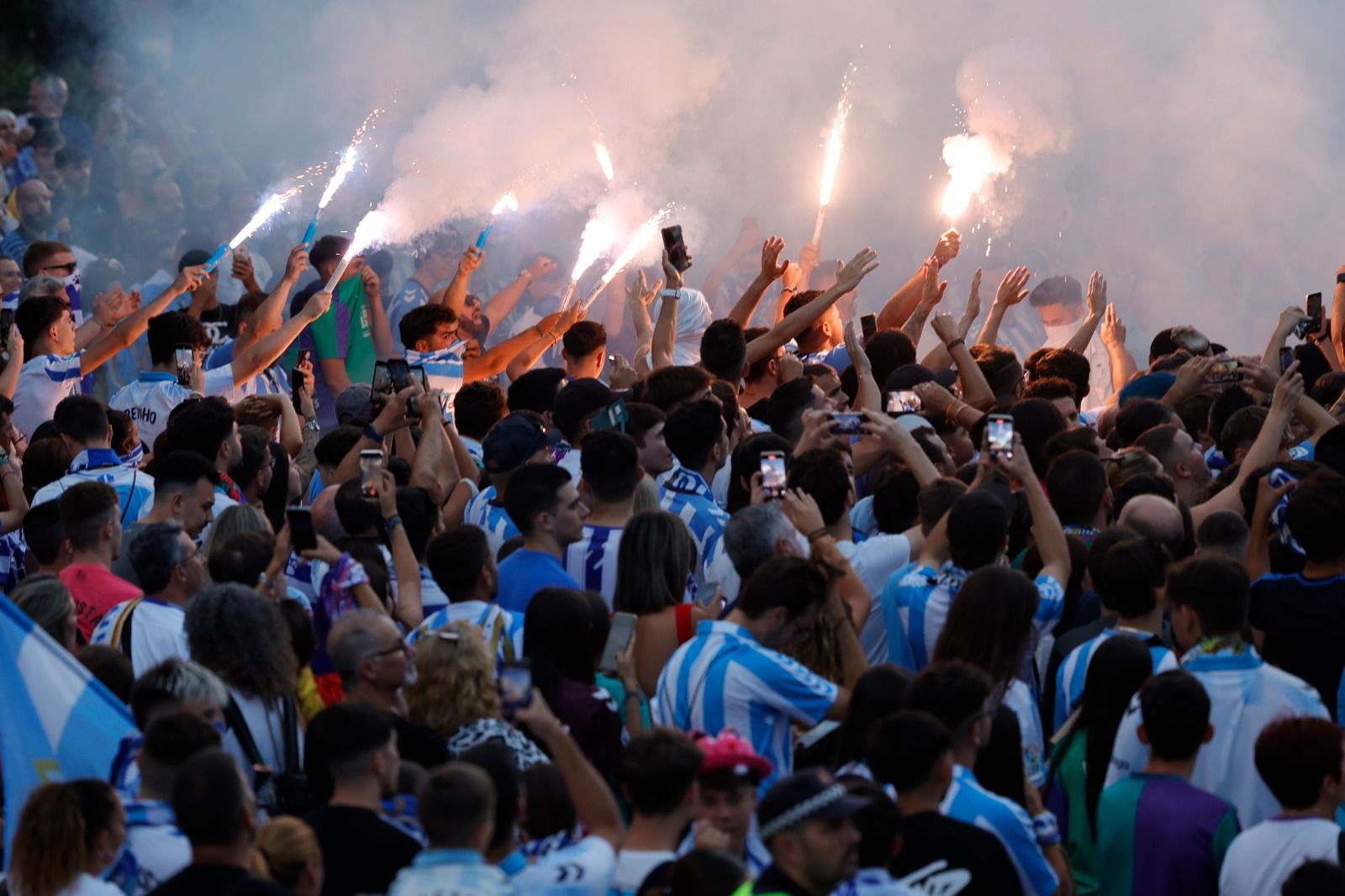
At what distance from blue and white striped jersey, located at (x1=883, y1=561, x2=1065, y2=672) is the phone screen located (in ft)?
1.32

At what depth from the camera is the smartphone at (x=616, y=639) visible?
4199 millimetres

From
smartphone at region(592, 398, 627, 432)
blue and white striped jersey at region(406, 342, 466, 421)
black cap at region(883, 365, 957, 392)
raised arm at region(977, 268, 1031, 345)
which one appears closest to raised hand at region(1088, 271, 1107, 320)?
raised arm at region(977, 268, 1031, 345)

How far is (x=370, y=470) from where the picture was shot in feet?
16.4

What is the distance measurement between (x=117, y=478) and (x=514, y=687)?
3.07 m

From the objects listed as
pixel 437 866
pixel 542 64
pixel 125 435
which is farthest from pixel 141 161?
pixel 437 866

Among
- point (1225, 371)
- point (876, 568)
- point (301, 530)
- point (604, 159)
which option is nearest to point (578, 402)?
point (876, 568)

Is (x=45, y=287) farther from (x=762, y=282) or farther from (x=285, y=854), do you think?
(x=285, y=854)

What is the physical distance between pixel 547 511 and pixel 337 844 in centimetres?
171

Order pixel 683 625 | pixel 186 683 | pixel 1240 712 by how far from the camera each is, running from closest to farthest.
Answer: pixel 186 683
pixel 1240 712
pixel 683 625

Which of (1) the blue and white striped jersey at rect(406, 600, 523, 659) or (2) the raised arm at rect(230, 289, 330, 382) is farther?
(2) the raised arm at rect(230, 289, 330, 382)

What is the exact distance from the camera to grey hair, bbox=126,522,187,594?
4602mm

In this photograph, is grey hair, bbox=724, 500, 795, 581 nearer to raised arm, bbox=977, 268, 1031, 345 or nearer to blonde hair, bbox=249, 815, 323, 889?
blonde hair, bbox=249, 815, 323, 889

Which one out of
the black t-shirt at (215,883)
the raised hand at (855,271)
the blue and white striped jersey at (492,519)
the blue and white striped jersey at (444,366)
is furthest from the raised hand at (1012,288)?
the black t-shirt at (215,883)

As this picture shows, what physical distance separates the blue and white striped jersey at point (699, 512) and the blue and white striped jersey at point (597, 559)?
193mm
